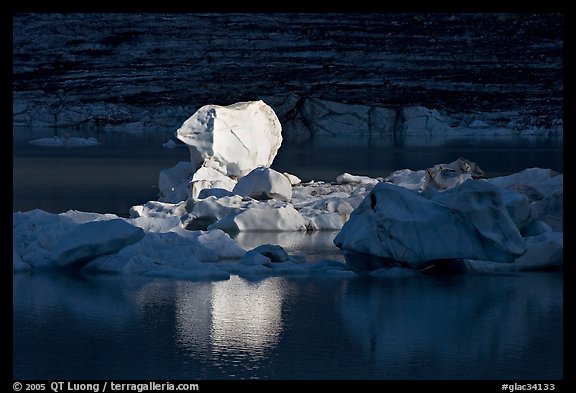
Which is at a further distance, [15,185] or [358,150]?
[358,150]

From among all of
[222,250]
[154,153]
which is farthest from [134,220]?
[154,153]

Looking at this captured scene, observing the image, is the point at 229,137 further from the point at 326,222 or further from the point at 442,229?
the point at 442,229

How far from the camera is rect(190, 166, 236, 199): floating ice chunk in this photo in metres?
11.7

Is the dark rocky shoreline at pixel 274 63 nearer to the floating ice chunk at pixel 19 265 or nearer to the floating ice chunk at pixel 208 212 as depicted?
the floating ice chunk at pixel 208 212

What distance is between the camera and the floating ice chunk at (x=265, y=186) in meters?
11.5

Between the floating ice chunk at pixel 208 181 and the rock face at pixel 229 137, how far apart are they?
340 mm

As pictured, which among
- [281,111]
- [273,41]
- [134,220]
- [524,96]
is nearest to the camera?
[134,220]

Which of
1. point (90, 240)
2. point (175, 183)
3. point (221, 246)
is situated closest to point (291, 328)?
point (90, 240)

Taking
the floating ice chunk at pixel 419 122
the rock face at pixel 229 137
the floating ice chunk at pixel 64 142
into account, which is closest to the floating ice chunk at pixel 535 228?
the rock face at pixel 229 137

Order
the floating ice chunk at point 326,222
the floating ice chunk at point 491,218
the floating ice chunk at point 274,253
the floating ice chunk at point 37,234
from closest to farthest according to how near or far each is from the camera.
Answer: the floating ice chunk at point 491,218, the floating ice chunk at point 37,234, the floating ice chunk at point 274,253, the floating ice chunk at point 326,222

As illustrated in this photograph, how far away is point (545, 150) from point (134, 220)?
1423 cm

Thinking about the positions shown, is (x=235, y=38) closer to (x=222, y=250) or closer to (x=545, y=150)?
(x=545, y=150)
